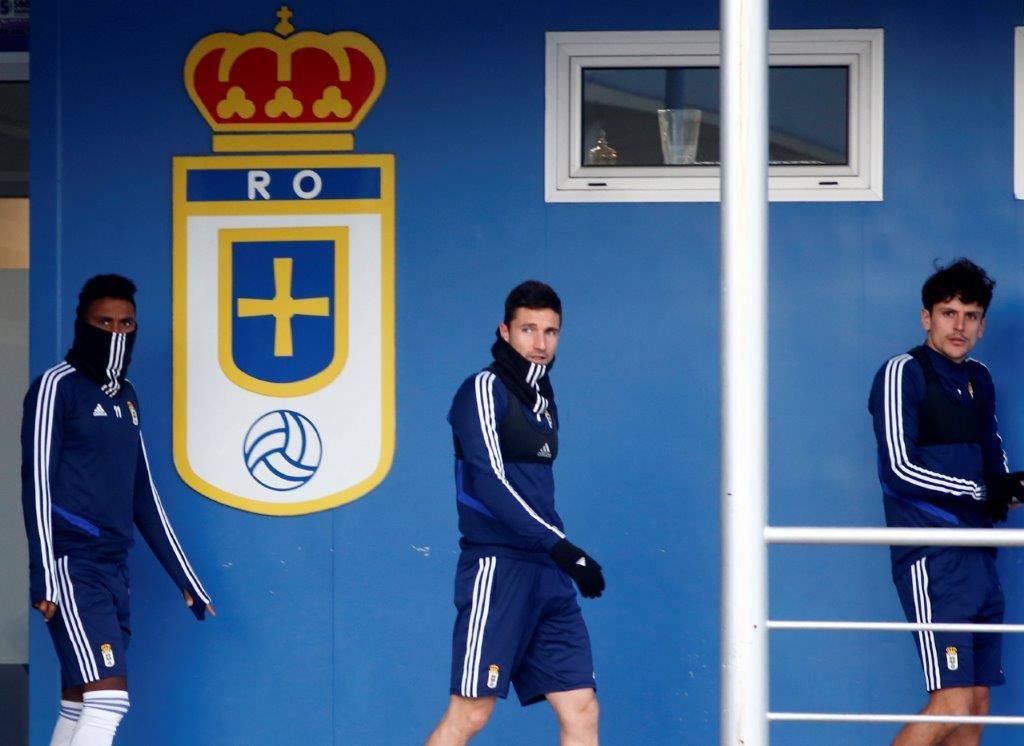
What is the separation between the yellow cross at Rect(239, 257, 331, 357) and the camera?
6.01 metres

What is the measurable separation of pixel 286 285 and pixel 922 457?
Result: 94.3 inches

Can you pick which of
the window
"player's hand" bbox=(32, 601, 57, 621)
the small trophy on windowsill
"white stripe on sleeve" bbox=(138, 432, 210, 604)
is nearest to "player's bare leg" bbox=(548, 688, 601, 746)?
"white stripe on sleeve" bbox=(138, 432, 210, 604)

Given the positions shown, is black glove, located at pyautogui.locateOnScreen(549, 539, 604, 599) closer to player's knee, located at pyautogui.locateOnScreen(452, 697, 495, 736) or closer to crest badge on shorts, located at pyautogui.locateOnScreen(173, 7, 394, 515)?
player's knee, located at pyautogui.locateOnScreen(452, 697, 495, 736)

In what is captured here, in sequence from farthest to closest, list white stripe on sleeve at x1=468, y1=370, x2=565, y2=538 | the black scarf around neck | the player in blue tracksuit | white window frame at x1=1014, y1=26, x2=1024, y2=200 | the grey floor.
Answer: the grey floor → white window frame at x1=1014, y1=26, x2=1024, y2=200 → the player in blue tracksuit → the black scarf around neck → white stripe on sleeve at x1=468, y1=370, x2=565, y2=538

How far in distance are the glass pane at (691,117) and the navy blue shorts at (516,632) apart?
175 cm

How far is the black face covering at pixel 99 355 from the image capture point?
533cm

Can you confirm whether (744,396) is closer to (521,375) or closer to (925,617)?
(521,375)

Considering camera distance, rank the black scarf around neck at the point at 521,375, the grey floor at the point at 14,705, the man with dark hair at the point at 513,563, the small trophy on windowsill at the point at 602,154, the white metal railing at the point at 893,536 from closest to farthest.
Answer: the white metal railing at the point at 893,536 → the man with dark hair at the point at 513,563 → the black scarf around neck at the point at 521,375 → the small trophy on windowsill at the point at 602,154 → the grey floor at the point at 14,705

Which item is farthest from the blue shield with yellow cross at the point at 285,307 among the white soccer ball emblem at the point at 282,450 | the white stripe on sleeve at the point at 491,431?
the white stripe on sleeve at the point at 491,431

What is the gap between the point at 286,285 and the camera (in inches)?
237

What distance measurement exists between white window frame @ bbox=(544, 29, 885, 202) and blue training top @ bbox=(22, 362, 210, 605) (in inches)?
71.0

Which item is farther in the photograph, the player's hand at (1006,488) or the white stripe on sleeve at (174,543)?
the white stripe on sleeve at (174,543)

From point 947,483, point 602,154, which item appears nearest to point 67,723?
point 602,154

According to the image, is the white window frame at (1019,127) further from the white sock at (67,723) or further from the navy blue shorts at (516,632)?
the white sock at (67,723)
